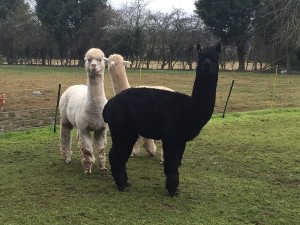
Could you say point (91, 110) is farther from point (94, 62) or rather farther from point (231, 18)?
A: point (231, 18)

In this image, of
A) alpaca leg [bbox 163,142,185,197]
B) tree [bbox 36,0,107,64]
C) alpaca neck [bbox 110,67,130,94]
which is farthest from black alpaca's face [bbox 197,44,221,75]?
tree [bbox 36,0,107,64]

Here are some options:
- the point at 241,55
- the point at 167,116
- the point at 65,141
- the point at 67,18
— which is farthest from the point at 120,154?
the point at 67,18

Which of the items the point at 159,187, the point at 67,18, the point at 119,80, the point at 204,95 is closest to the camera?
the point at 204,95

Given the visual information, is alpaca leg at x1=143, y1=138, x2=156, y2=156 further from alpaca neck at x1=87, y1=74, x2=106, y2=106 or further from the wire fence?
the wire fence

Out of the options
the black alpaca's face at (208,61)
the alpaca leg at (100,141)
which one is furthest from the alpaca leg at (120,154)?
the black alpaca's face at (208,61)

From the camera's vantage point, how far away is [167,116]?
4.96 meters

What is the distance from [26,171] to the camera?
20.1 ft

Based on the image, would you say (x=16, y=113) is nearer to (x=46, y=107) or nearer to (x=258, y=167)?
(x=46, y=107)

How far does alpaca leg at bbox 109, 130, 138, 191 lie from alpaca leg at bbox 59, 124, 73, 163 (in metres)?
1.50

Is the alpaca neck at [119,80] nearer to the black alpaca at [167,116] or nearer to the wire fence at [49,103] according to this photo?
the black alpaca at [167,116]

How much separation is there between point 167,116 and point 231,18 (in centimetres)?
3295

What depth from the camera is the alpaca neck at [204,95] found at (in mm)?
4684

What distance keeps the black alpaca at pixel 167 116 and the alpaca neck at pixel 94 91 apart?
0.46 metres

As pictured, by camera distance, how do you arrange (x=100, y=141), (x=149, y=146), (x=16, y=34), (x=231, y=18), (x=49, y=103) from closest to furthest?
(x=100, y=141), (x=149, y=146), (x=49, y=103), (x=231, y=18), (x=16, y=34)
